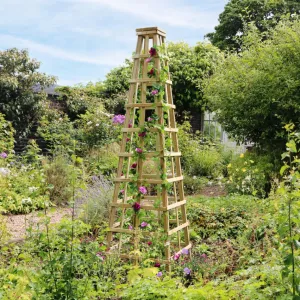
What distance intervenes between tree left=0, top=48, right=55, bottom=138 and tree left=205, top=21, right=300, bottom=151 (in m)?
4.48

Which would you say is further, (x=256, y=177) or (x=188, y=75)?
(x=188, y=75)

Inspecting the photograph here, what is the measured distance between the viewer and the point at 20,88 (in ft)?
33.4

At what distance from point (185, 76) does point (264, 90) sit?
6.19 m

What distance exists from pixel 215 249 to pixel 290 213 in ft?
7.12

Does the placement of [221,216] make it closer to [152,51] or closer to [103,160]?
[152,51]

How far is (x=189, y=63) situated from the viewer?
1332 centimetres

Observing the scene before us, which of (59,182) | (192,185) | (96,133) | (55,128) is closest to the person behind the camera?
(59,182)

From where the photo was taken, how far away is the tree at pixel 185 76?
42.3 feet

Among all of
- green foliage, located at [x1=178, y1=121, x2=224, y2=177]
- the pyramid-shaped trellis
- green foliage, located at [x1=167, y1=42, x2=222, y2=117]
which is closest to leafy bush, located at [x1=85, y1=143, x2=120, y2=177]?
green foliage, located at [x1=178, y1=121, x2=224, y2=177]

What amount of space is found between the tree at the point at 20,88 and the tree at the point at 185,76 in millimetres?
2485

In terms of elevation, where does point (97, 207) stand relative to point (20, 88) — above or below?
below

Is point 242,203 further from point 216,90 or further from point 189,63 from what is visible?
point 189,63

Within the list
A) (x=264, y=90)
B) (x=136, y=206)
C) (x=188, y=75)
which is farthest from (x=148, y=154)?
(x=188, y=75)

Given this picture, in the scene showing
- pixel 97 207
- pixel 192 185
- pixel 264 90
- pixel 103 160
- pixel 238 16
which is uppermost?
pixel 238 16
